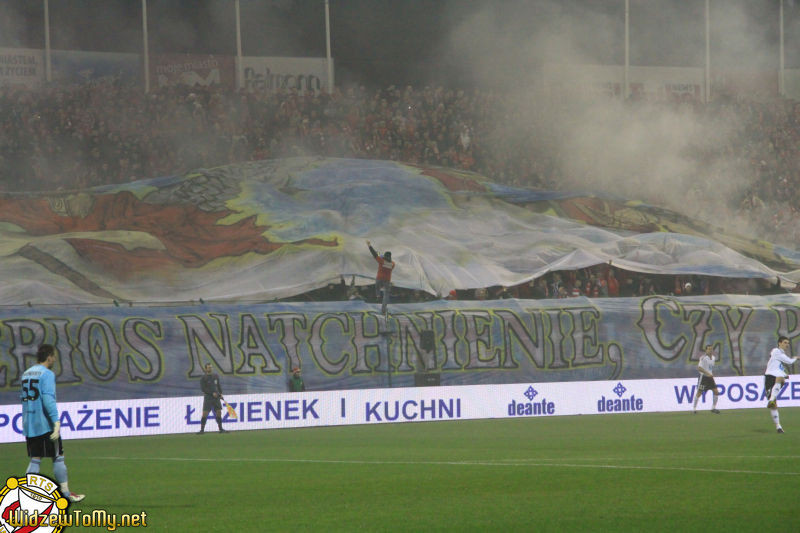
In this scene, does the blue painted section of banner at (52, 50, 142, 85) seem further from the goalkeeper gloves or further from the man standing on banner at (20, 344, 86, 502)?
the goalkeeper gloves

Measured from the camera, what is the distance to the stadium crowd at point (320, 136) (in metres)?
36.7

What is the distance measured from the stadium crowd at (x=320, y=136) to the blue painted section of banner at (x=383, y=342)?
2643mm

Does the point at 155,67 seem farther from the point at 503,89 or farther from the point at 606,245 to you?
the point at 606,245

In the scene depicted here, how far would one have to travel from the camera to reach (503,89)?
148ft

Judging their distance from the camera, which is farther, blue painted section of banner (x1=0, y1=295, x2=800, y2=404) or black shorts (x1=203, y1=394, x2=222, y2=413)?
blue painted section of banner (x1=0, y1=295, x2=800, y2=404)

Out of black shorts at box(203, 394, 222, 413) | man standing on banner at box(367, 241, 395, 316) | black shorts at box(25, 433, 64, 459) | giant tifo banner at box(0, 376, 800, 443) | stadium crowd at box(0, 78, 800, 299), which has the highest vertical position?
stadium crowd at box(0, 78, 800, 299)

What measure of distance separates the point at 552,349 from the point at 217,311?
390 inches

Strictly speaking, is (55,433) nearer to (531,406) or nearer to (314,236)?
(531,406)

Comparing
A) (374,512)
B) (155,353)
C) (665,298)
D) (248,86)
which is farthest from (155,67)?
(374,512)

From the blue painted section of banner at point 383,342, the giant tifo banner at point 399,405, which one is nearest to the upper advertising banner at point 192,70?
the blue painted section of banner at point 383,342

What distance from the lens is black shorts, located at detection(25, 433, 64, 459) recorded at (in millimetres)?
12125

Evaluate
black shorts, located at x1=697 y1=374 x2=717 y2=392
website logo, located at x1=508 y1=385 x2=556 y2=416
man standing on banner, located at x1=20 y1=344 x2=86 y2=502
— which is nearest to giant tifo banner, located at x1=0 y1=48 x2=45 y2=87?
website logo, located at x1=508 y1=385 x2=556 y2=416

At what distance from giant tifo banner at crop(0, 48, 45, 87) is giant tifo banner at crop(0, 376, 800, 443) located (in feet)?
54.5

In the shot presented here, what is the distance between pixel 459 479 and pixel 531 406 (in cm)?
1571
